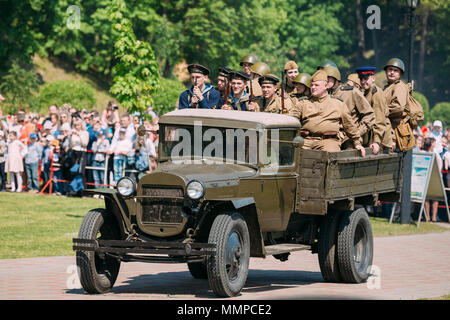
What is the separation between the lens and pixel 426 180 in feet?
71.3

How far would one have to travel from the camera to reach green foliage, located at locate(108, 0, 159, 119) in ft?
65.9

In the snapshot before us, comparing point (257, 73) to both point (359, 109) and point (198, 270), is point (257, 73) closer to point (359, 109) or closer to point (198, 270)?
point (359, 109)

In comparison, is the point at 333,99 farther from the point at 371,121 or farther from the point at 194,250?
the point at 194,250

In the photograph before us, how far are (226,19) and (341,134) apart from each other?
148 feet

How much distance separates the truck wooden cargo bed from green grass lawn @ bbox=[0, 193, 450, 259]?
182 inches

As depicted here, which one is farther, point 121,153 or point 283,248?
point 121,153

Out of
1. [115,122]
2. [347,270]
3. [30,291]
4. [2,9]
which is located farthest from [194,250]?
[2,9]

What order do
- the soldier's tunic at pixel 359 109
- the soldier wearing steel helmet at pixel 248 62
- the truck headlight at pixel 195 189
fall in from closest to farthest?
the truck headlight at pixel 195 189, the soldier's tunic at pixel 359 109, the soldier wearing steel helmet at pixel 248 62

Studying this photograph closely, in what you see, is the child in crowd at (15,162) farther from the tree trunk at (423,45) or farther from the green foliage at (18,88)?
the tree trunk at (423,45)

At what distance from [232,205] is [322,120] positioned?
2.76 meters

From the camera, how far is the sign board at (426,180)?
2166 cm

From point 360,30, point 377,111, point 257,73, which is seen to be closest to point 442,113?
point 360,30

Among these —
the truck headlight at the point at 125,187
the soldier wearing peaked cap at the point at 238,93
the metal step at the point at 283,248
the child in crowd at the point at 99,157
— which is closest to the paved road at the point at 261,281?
the metal step at the point at 283,248

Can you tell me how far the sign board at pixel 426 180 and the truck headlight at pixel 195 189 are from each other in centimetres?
1194
